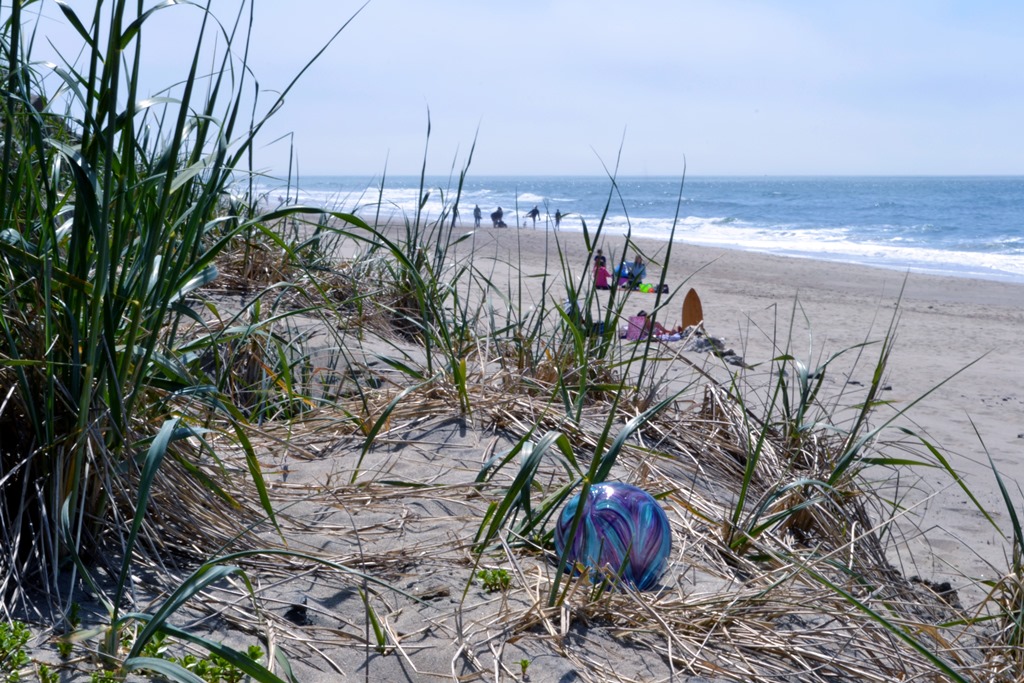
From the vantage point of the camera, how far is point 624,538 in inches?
66.7

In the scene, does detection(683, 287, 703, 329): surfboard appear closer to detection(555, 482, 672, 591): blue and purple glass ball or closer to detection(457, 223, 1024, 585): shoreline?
detection(457, 223, 1024, 585): shoreline

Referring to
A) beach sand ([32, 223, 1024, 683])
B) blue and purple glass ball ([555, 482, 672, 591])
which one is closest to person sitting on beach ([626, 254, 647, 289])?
beach sand ([32, 223, 1024, 683])

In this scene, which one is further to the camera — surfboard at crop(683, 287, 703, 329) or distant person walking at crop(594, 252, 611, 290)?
surfboard at crop(683, 287, 703, 329)

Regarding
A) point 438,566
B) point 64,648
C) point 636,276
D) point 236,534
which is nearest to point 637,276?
point 636,276

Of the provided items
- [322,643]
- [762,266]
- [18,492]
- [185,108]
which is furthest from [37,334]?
[762,266]

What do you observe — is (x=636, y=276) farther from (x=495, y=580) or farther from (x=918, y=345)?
(x=918, y=345)

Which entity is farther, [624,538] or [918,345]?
[918,345]

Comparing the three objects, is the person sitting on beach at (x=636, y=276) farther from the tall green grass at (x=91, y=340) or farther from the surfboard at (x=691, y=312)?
the surfboard at (x=691, y=312)

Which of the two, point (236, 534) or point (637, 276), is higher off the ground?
point (637, 276)

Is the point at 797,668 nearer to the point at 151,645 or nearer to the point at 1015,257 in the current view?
the point at 151,645

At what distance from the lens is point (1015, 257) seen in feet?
64.7

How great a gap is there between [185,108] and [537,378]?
182cm

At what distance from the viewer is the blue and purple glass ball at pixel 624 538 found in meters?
1.70

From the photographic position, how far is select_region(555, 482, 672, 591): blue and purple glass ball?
1696 millimetres
